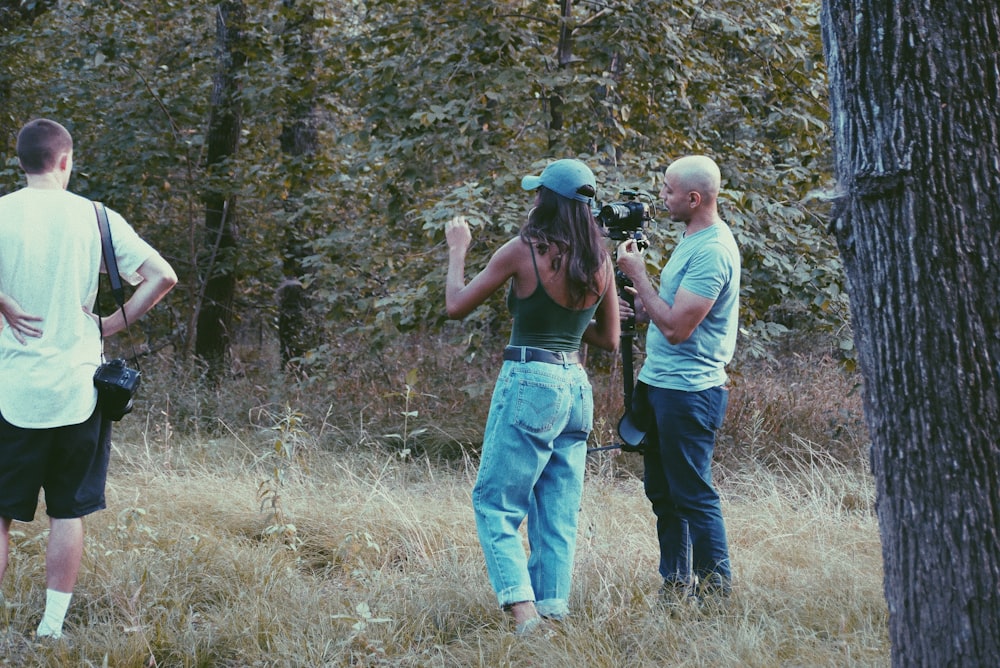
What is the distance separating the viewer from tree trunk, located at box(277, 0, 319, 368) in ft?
27.8

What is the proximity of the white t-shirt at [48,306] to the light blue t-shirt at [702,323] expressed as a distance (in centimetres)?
229

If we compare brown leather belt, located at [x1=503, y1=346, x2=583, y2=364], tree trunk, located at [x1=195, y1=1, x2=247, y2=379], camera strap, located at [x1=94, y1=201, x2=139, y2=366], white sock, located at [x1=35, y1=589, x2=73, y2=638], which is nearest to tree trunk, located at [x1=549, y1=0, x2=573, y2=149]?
tree trunk, located at [x1=195, y1=1, x2=247, y2=379]

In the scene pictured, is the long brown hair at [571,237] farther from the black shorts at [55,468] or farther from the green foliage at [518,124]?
the green foliage at [518,124]

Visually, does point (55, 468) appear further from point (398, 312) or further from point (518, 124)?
point (518, 124)

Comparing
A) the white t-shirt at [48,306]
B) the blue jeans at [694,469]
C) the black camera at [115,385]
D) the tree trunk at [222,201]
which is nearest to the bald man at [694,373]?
the blue jeans at [694,469]

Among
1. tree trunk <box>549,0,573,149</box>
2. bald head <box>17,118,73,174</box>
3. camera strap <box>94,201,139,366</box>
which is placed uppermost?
tree trunk <box>549,0,573,149</box>

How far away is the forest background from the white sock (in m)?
0.11

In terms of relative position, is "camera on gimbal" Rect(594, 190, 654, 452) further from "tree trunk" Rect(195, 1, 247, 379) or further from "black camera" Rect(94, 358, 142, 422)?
"tree trunk" Rect(195, 1, 247, 379)

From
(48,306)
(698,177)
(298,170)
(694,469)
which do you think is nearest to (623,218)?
(698,177)

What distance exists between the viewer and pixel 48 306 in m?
3.70

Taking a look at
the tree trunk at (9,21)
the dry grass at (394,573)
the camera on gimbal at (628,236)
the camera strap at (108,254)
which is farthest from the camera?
the tree trunk at (9,21)

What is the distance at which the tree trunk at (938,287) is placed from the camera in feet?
7.80

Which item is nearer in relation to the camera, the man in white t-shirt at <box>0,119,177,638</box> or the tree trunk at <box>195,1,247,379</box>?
the man in white t-shirt at <box>0,119,177,638</box>

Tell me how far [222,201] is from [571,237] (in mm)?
8532
